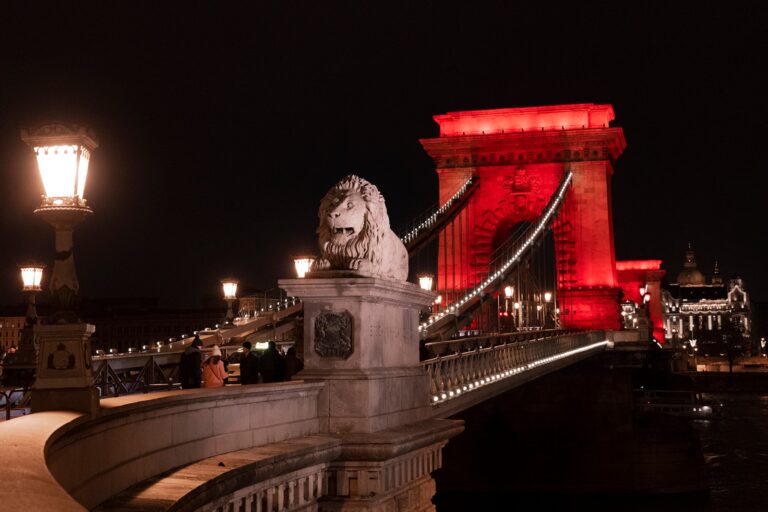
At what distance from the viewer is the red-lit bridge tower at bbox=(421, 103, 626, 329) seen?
57406 millimetres

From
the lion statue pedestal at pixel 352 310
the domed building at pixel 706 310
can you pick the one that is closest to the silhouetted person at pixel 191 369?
the lion statue pedestal at pixel 352 310

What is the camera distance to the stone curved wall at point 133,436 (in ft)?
15.6

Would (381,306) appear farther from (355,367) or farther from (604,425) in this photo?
(604,425)

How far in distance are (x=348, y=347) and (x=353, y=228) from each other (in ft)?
3.88

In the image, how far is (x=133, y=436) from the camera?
7668 mm

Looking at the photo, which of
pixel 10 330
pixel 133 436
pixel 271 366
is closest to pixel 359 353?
pixel 271 366

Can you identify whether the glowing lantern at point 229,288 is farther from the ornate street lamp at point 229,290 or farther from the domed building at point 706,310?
the domed building at point 706,310

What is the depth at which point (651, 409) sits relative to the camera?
2005 inches

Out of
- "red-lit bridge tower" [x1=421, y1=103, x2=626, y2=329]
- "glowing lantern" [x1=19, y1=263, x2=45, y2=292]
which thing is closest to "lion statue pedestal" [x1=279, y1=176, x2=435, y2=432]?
"glowing lantern" [x1=19, y1=263, x2=45, y2=292]

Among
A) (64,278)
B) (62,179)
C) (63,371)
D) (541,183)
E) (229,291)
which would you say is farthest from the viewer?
(541,183)

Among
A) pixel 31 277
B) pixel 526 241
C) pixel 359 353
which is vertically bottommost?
pixel 359 353

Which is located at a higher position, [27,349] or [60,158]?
[60,158]

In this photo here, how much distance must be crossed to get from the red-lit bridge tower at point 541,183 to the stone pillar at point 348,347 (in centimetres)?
4605

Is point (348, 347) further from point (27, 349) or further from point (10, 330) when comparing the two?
point (10, 330)
